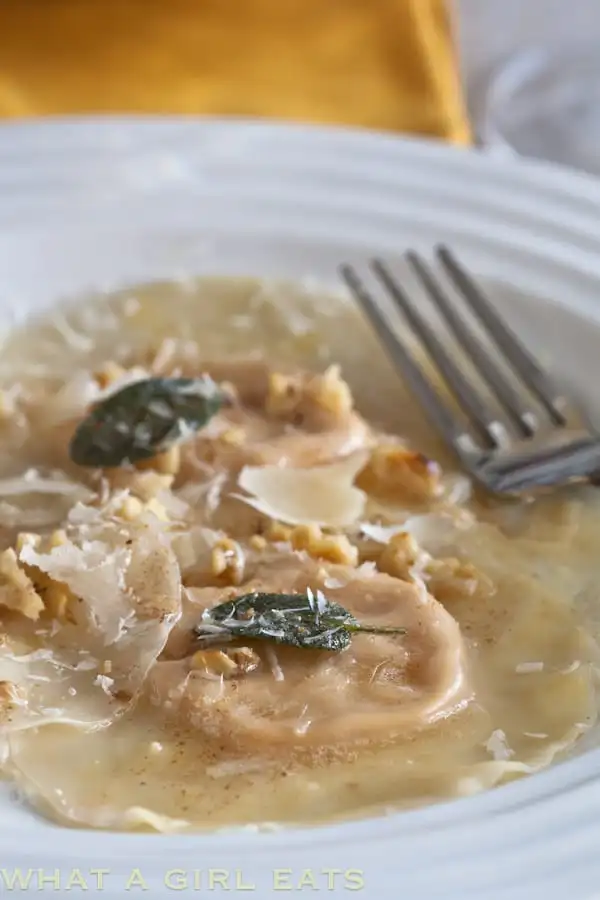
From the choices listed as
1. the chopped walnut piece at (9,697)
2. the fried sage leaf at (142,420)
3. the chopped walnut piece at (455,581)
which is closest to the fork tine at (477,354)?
the chopped walnut piece at (455,581)

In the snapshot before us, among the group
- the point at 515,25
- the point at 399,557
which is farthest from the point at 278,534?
the point at 515,25

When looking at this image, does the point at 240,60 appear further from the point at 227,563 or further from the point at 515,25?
the point at 227,563

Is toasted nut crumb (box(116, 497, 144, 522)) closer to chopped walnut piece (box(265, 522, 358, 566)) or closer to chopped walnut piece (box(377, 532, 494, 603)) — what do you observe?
chopped walnut piece (box(265, 522, 358, 566))

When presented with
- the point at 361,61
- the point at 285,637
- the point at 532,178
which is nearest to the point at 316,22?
the point at 361,61

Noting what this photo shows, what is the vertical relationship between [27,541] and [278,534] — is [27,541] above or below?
above

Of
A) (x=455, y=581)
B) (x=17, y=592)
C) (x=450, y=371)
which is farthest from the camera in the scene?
(x=450, y=371)

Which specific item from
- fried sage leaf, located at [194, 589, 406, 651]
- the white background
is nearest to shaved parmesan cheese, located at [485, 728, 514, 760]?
fried sage leaf, located at [194, 589, 406, 651]

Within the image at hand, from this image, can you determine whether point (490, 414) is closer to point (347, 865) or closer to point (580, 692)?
point (580, 692)
